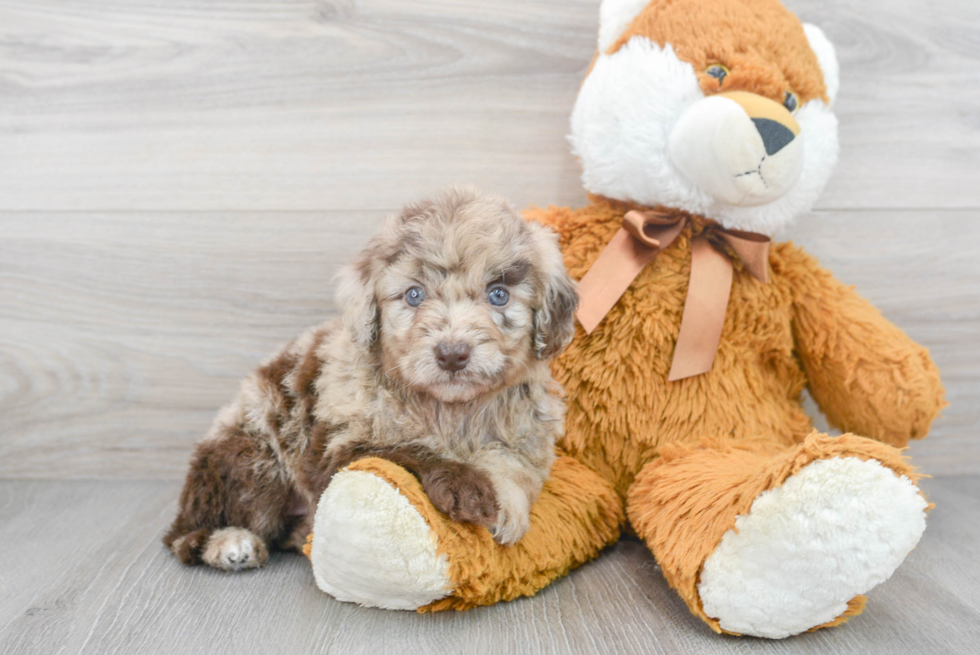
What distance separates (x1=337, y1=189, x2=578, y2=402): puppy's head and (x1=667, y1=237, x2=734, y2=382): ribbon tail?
331 millimetres

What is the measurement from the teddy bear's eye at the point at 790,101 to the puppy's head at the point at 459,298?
26.3 inches

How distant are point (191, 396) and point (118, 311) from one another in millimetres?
331

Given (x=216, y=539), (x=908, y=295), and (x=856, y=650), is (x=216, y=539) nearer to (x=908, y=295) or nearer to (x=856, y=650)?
(x=856, y=650)

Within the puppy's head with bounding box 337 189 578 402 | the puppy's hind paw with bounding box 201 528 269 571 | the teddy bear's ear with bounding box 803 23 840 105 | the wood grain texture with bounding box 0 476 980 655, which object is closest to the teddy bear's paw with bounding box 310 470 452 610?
the wood grain texture with bounding box 0 476 980 655

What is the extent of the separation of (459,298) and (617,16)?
0.89 meters

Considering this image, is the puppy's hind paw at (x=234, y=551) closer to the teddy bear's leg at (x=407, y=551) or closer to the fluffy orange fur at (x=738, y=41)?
the teddy bear's leg at (x=407, y=551)

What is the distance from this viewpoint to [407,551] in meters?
1.26

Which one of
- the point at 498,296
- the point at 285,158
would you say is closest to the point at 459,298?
the point at 498,296

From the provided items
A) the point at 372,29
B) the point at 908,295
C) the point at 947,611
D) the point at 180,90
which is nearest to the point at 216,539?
the point at 180,90

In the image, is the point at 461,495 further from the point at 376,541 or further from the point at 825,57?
the point at 825,57

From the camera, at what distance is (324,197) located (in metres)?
2.10

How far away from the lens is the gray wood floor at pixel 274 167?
6.75 feet

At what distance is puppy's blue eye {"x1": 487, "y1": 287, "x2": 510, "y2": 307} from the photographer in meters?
1.41

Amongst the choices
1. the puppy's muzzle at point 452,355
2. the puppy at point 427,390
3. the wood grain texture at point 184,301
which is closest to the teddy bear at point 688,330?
the puppy at point 427,390
